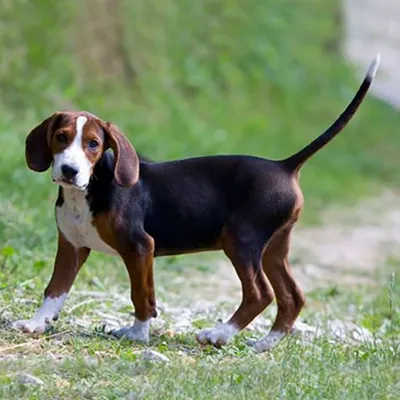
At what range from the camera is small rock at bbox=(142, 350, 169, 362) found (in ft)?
18.3

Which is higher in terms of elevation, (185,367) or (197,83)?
(185,367)

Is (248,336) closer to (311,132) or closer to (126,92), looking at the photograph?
(126,92)

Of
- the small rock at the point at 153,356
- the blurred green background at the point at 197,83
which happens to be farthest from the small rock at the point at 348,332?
the blurred green background at the point at 197,83

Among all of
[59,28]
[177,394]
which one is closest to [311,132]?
[59,28]

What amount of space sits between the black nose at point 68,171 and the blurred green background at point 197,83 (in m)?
3.74

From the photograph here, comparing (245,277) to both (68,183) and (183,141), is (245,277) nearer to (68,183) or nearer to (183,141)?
(68,183)

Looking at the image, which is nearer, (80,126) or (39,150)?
(80,126)

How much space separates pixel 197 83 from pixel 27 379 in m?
10.5

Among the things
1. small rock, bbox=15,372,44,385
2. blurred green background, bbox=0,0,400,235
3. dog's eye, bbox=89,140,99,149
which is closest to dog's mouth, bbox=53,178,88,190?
dog's eye, bbox=89,140,99,149

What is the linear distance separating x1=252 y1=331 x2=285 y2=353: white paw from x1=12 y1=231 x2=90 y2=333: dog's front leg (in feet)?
2.78

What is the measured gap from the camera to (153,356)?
562 cm

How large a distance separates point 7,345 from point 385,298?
355cm

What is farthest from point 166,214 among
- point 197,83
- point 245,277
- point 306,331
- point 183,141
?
point 197,83

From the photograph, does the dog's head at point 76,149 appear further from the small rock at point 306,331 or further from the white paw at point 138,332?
the small rock at point 306,331
